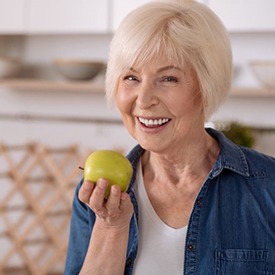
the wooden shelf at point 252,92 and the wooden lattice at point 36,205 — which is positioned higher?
the wooden shelf at point 252,92

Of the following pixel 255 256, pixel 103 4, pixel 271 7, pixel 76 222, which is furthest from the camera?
pixel 103 4

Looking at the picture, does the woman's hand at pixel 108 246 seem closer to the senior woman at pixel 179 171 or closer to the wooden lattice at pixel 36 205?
the senior woman at pixel 179 171

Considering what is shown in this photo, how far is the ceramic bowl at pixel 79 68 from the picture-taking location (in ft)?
8.21

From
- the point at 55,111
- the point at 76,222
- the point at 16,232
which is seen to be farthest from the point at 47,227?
the point at 76,222

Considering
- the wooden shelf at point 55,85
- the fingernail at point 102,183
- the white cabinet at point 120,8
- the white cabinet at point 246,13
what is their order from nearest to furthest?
the fingernail at point 102,183
the white cabinet at point 246,13
the white cabinet at point 120,8
the wooden shelf at point 55,85

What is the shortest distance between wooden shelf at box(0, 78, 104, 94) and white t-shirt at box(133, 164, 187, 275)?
1295mm

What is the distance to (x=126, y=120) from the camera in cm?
123

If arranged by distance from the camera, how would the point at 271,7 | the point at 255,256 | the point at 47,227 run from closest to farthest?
the point at 255,256 < the point at 271,7 < the point at 47,227

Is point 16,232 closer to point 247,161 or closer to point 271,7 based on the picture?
point 271,7

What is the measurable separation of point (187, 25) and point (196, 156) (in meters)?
0.24

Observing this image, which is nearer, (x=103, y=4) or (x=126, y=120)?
(x=126, y=120)

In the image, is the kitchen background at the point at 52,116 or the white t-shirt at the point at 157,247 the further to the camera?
the kitchen background at the point at 52,116

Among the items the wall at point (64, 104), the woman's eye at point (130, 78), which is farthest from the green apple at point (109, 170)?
the wall at point (64, 104)

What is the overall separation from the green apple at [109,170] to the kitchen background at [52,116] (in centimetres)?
126
